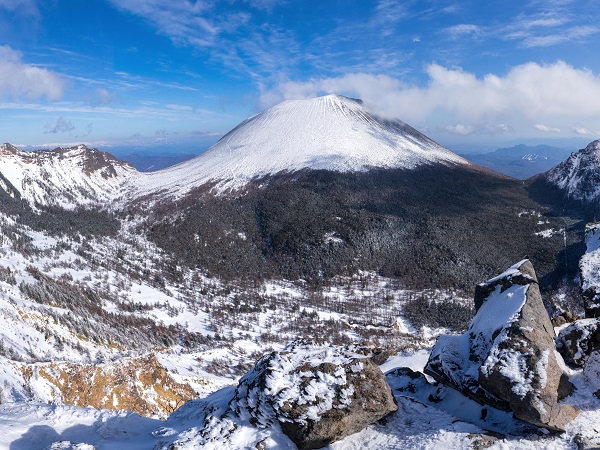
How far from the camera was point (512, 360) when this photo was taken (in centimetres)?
1245

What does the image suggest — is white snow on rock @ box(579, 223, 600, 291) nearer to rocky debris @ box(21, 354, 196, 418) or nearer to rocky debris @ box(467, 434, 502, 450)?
rocky debris @ box(467, 434, 502, 450)

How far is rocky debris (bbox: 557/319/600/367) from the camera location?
548 inches

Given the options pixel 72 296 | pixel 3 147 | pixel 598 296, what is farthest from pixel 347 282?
pixel 3 147

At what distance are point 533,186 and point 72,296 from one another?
567 feet

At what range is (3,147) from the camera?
14150 centimetres

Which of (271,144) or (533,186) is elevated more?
(271,144)

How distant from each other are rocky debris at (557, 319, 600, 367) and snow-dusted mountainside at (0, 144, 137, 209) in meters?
153

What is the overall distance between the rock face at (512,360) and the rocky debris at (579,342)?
3.30 ft

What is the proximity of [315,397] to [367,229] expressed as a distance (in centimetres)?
10244

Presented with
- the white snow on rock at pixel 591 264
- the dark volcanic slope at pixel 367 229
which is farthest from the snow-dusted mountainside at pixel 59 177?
the white snow on rock at pixel 591 264

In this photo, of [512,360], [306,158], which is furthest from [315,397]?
[306,158]

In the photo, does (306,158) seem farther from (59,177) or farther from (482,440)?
(482,440)

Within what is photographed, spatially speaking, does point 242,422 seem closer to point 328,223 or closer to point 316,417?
point 316,417

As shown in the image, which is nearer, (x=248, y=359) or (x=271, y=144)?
(x=248, y=359)
